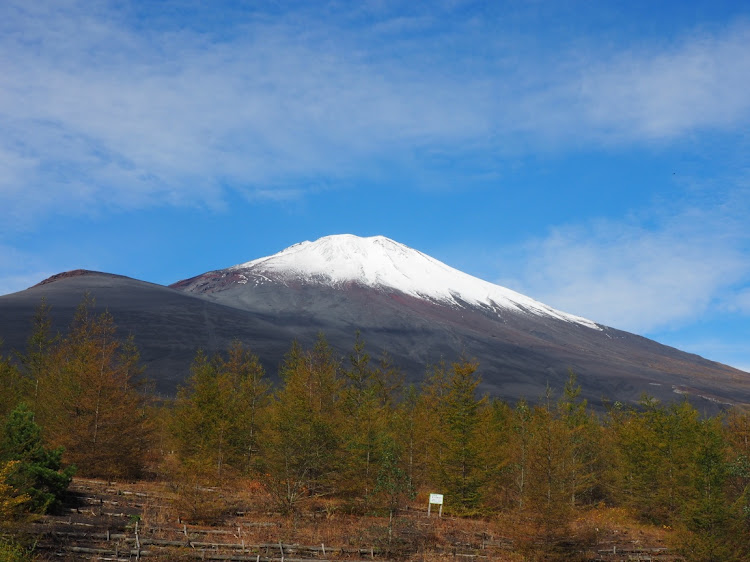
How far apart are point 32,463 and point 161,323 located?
472ft

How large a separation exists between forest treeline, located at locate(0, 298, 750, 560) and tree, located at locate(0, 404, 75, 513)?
0.20ft

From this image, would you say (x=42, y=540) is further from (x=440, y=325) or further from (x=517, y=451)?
(x=440, y=325)

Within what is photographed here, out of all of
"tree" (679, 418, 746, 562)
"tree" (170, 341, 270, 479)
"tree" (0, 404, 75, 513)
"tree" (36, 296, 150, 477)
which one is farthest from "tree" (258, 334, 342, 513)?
"tree" (679, 418, 746, 562)

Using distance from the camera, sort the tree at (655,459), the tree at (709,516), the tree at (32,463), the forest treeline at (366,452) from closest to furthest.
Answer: the tree at (32,463) < the tree at (709,516) < the forest treeline at (366,452) < the tree at (655,459)

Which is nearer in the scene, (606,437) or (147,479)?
(147,479)

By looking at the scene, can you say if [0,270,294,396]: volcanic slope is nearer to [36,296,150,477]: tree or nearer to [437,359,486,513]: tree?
[36,296,150,477]: tree

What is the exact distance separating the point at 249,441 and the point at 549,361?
149 metres

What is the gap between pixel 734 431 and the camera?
45.8m

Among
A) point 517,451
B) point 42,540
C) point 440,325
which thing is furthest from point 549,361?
point 42,540

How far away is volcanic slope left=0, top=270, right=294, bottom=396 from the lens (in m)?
132

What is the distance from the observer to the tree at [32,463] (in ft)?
73.4

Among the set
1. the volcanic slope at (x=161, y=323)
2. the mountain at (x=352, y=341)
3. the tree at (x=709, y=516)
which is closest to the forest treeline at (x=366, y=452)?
the tree at (x=709, y=516)

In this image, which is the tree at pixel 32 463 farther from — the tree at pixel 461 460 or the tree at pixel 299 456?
the tree at pixel 461 460

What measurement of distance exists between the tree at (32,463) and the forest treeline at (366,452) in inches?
2.4
